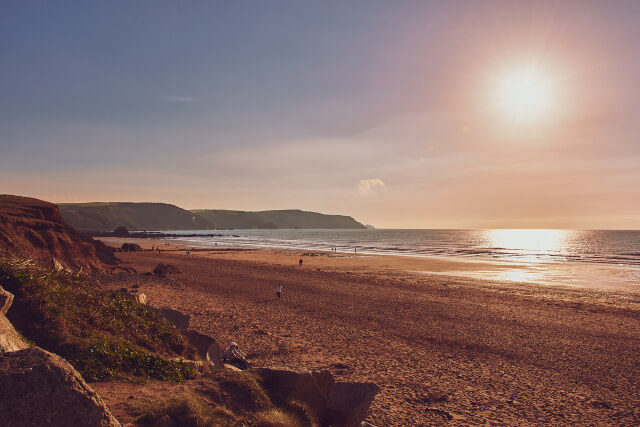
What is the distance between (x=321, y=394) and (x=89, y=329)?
4771 millimetres

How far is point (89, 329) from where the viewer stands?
24.4 feet

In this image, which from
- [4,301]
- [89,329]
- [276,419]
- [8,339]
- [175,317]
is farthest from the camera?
[175,317]

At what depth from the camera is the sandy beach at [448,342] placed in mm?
8523

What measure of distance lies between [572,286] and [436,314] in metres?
18.9

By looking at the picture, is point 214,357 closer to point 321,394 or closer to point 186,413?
point 321,394

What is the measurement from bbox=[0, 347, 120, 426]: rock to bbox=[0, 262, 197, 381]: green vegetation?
2735 millimetres

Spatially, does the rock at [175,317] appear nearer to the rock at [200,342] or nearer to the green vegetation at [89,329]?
the rock at [200,342]

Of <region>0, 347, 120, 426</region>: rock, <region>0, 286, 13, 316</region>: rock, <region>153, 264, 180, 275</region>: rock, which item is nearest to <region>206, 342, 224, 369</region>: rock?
<region>0, 286, 13, 316</region>: rock

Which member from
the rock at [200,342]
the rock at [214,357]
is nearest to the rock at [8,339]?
the rock at [200,342]

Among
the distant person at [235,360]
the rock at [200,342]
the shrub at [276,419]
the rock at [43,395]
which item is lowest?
the distant person at [235,360]

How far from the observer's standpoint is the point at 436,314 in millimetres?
17766

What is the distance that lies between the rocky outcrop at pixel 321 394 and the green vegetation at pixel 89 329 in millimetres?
1747

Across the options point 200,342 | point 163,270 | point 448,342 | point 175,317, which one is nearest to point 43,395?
point 200,342

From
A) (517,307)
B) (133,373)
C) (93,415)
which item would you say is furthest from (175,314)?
(517,307)
